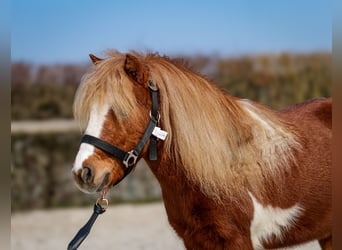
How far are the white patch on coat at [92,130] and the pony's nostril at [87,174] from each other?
24 mm

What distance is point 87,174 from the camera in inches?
81.7

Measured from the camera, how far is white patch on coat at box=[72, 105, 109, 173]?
81.8 inches

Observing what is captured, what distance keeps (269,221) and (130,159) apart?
80cm

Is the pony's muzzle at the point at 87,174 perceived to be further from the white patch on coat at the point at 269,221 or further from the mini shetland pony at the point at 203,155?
the white patch on coat at the point at 269,221

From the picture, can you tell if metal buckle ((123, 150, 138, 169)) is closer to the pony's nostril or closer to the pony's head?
the pony's head

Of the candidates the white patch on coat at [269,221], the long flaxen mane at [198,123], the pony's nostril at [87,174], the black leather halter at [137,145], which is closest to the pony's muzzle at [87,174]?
the pony's nostril at [87,174]

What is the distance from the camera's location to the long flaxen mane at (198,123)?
221 cm

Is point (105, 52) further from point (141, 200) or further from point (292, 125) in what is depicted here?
point (141, 200)

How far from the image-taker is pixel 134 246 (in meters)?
5.43

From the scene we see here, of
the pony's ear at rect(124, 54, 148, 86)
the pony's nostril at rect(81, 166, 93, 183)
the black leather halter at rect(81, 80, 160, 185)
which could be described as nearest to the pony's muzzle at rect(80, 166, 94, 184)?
the pony's nostril at rect(81, 166, 93, 183)

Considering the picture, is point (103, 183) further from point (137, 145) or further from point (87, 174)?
point (137, 145)

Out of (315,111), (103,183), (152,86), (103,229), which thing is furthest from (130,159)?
(103,229)

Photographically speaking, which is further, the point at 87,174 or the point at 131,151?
the point at 131,151

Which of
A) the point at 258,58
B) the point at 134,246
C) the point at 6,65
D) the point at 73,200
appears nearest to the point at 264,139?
the point at 6,65
